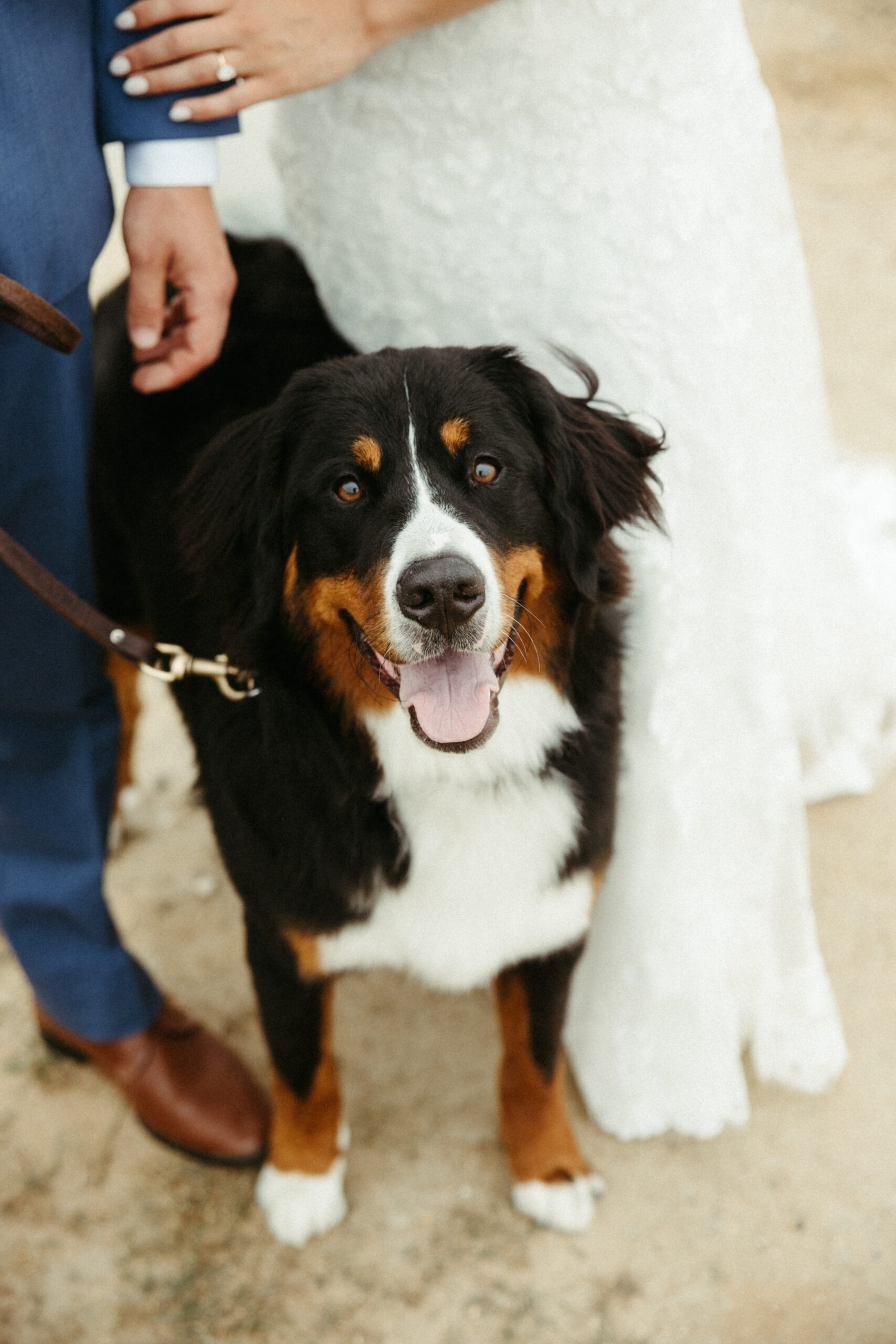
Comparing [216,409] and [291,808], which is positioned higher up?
[216,409]

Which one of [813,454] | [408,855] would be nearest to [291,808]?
[408,855]

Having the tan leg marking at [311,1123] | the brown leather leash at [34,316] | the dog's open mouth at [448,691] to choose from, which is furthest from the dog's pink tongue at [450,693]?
the tan leg marking at [311,1123]

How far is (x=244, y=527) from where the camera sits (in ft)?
5.29

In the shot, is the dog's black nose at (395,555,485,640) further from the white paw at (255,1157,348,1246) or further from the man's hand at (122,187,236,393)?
the white paw at (255,1157,348,1246)

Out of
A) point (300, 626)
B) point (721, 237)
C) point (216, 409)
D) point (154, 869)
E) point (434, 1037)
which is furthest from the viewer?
point (154, 869)

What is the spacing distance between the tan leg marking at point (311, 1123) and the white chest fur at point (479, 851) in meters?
0.31

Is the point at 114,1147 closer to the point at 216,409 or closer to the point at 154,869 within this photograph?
the point at 154,869

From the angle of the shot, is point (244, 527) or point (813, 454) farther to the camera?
point (813, 454)

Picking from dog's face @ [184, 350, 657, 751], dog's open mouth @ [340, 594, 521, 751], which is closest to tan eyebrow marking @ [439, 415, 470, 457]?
dog's face @ [184, 350, 657, 751]

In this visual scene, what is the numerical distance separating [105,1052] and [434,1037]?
627mm

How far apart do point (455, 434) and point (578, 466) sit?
0.19 meters

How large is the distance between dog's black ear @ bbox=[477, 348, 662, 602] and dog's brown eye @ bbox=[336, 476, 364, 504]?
251 millimetres

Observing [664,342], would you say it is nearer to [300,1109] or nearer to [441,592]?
[441,592]

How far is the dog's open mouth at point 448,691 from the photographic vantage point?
1.51 meters
